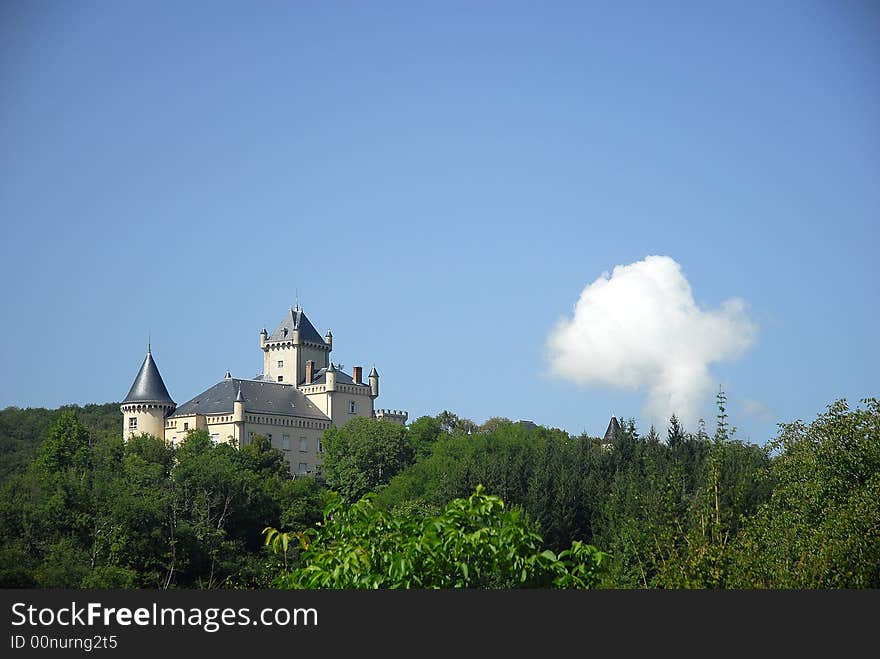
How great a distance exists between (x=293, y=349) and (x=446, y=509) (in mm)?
103865

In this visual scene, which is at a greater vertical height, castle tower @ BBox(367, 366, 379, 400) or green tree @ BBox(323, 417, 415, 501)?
castle tower @ BBox(367, 366, 379, 400)

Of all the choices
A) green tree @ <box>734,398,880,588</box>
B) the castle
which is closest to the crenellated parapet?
the castle

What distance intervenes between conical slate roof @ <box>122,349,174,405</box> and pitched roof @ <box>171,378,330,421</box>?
2.06m

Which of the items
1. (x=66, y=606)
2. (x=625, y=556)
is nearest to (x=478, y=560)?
(x=66, y=606)

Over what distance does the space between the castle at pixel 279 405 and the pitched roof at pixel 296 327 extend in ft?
0.45

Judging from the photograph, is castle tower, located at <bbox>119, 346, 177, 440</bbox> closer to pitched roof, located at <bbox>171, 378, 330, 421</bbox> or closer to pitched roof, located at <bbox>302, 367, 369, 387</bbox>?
pitched roof, located at <bbox>171, 378, 330, 421</bbox>

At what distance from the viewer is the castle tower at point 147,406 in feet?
366

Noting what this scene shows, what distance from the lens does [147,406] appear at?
4402 inches

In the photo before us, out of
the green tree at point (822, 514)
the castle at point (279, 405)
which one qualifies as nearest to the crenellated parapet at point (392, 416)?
the castle at point (279, 405)

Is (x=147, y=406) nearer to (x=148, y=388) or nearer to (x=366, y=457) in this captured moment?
(x=148, y=388)

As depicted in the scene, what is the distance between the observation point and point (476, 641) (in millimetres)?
14891

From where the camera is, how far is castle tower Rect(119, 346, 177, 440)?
366 feet

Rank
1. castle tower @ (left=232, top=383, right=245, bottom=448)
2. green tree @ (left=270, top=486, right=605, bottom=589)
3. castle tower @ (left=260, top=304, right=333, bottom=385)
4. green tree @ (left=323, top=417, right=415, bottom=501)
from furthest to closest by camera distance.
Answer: castle tower @ (left=260, top=304, right=333, bottom=385)
castle tower @ (left=232, top=383, right=245, bottom=448)
green tree @ (left=323, top=417, right=415, bottom=501)
green tree @ (left=270, top=486, right=605, bottom=589)

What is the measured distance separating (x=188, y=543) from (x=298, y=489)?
18682mm
